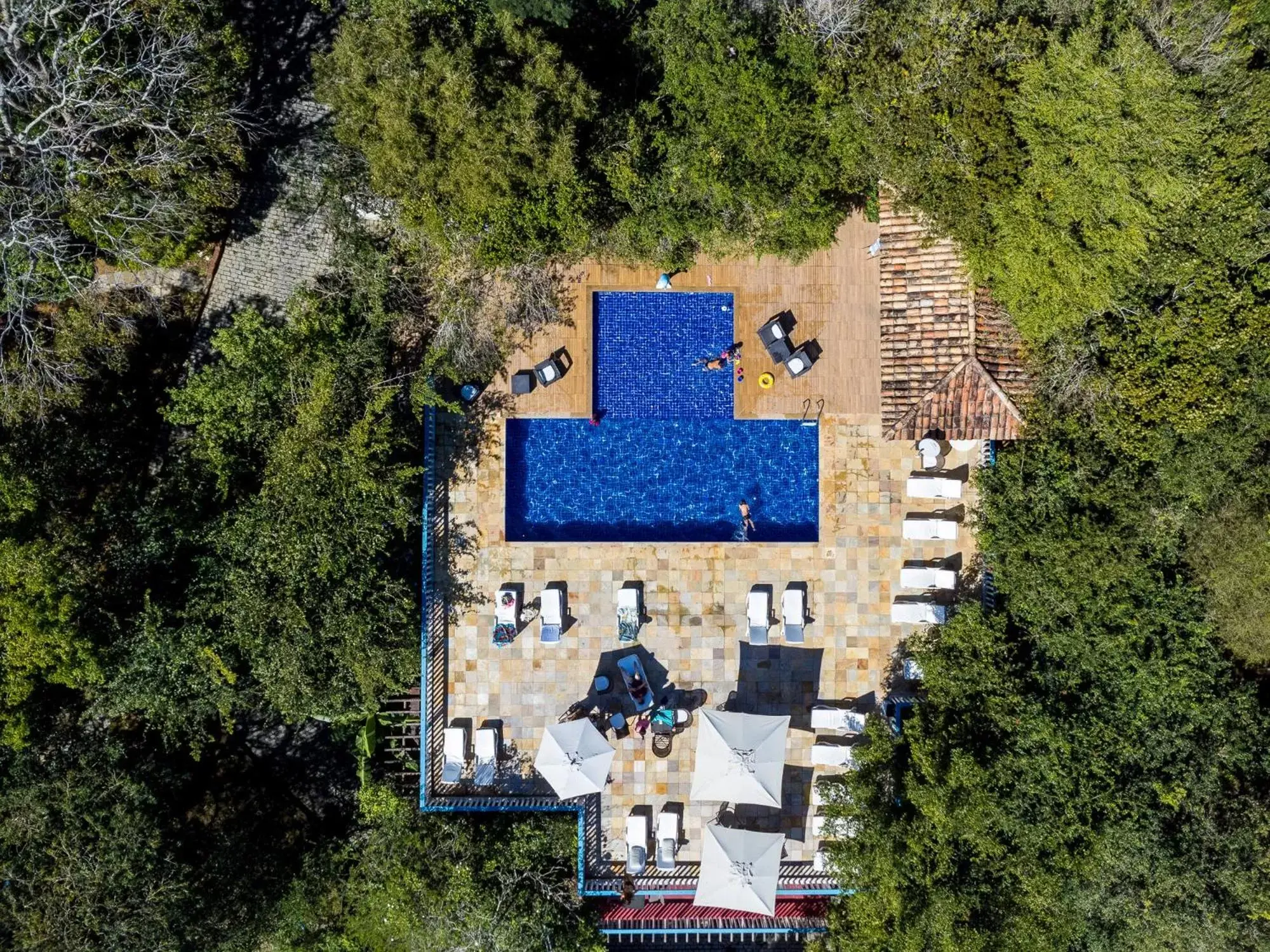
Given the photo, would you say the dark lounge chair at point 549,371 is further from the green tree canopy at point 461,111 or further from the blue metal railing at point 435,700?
the green tree canopy at point 461,111

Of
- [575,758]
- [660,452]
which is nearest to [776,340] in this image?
[660,452]

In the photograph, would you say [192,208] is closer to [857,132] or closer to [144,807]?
[144,807]

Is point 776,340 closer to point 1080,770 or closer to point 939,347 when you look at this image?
point 939,347

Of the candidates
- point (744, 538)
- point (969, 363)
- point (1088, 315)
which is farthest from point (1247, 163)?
point (744, 538)

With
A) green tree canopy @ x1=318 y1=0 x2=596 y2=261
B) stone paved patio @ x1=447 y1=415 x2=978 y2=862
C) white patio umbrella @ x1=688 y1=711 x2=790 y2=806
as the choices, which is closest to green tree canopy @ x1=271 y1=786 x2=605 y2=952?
stone paved patio @ x1=447 y1=415 x2=978 y2=862

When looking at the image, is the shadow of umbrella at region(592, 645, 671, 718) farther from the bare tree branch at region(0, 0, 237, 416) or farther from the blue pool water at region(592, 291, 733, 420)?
the bare tree branch at region(0, 0, 237, 416)

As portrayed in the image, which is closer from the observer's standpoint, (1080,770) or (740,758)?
(1080,770)
